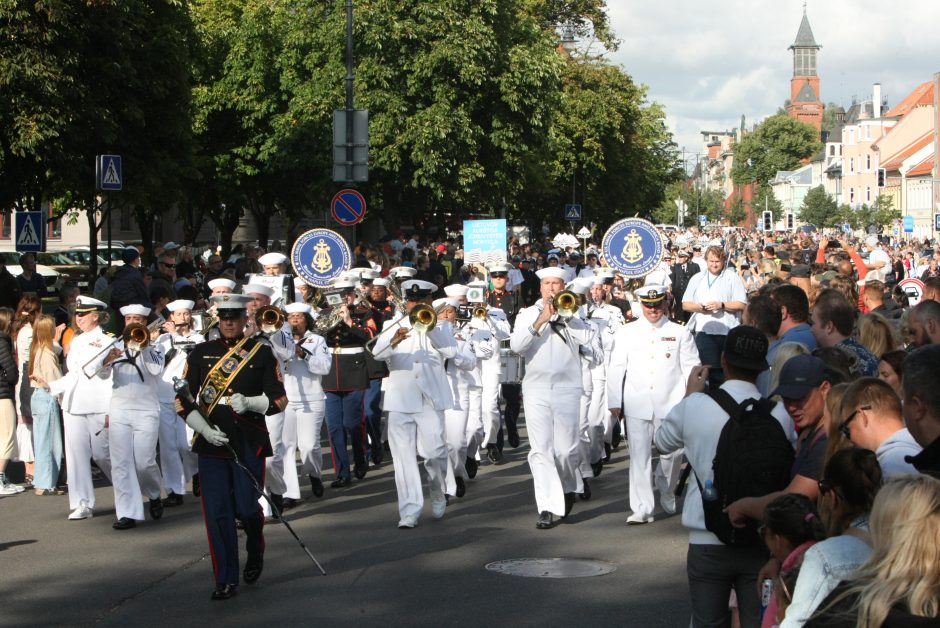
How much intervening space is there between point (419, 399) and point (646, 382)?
74.7 inches

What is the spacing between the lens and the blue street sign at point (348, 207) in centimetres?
2225

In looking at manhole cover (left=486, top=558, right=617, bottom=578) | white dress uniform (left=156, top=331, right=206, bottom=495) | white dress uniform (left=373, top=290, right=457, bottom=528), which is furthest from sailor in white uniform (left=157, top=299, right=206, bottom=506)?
manhole cover (left=486, top=558, right=617, bottom=578)

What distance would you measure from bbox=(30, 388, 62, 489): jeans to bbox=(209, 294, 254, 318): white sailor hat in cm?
470

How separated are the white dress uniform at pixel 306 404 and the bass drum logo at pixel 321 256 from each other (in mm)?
4248

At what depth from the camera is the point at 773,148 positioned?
552 feet

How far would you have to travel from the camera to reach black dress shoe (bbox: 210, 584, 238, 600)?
8.45 metres

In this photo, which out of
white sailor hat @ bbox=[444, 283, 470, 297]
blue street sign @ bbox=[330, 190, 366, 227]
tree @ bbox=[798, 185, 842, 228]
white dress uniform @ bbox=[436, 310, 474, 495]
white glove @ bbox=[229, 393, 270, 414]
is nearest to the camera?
white glove @ bbox=[229, 393, 270, 414]

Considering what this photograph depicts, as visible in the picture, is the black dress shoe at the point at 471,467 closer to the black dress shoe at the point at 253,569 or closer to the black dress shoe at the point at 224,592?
the black dress shoe at the point at 253,569

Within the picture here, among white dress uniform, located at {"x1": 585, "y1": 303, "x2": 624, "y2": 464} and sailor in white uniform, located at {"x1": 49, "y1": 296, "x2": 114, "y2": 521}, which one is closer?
sailor in white uniform, located at {"x1": 49, "y1": 296, "x2": 114, "y2": 521}

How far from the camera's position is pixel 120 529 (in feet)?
36.0

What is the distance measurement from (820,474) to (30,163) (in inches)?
941

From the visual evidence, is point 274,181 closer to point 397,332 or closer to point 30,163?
point 30,163

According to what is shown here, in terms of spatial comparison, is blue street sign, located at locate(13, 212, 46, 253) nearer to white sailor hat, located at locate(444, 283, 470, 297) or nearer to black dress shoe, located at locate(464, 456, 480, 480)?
white sailor hat, located at locate(444, 283, 470, 297)

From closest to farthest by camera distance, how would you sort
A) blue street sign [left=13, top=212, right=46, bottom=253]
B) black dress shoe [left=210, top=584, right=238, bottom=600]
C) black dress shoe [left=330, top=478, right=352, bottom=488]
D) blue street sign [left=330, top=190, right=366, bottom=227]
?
black dress shoe [left=210, top=584, right=238, bottom=600]
black dress shoe [left=330, top=478, right=352, bottom=488]
blue street sign [left=13, top=212, right=46, bottom=253]
blue street sign [left=330, top=190, right=366, bottom=227]
